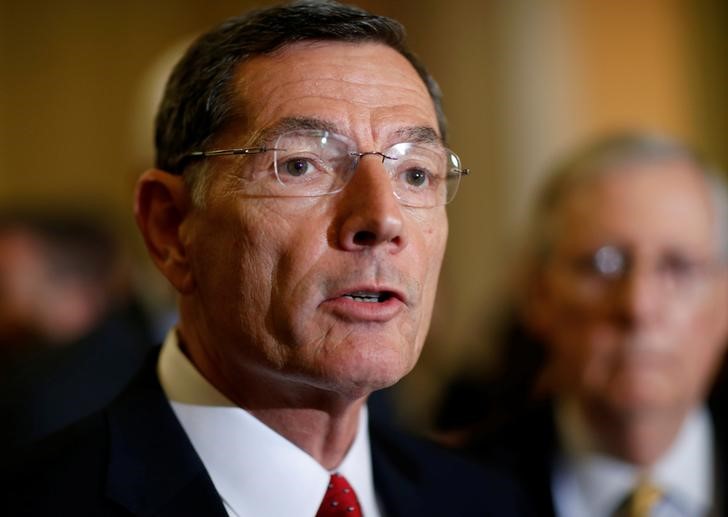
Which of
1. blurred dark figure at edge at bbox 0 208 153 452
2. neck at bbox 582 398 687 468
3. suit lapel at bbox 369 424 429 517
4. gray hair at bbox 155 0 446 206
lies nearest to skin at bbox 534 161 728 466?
neck at bbox 582 398 687 468

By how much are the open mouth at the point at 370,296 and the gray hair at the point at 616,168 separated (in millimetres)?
1364

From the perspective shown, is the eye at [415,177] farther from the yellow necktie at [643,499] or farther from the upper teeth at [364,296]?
the yellow necktie at [643,499]

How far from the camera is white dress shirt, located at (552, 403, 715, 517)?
2.76 meters

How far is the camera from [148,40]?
24.5ft

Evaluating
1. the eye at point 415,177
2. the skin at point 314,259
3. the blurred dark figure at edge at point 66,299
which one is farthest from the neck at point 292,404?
the blurred dark figure at edge at point 66,299

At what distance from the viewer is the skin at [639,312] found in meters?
2.83

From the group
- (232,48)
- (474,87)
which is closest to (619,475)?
(232,48)

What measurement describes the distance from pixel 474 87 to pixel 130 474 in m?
5.69

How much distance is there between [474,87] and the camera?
723 cm

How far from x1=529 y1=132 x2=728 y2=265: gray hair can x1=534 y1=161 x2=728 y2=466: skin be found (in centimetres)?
4

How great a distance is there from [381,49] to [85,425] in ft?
3.10

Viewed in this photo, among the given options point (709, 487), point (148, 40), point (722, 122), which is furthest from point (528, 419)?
point (148, 40)

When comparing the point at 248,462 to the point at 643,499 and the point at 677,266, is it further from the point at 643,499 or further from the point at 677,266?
the point at 677,266

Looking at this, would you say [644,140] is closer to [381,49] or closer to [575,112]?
[381,49]
